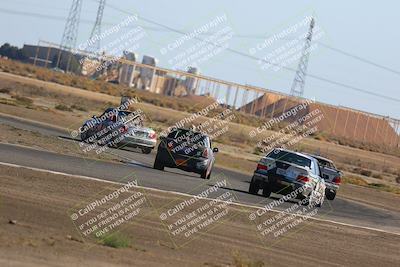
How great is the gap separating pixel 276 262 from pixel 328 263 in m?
1.37

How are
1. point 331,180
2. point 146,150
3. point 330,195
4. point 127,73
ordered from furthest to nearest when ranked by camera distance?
point 127,73 → point 146,150 → point 331,180 → point 330,195

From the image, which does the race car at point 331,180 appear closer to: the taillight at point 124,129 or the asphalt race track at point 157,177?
the asphalt race track at point 157,177

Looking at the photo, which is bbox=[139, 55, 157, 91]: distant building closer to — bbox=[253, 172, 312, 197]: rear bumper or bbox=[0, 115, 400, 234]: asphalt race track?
bbox=[0, 115, 400, 234]: asphalt race track

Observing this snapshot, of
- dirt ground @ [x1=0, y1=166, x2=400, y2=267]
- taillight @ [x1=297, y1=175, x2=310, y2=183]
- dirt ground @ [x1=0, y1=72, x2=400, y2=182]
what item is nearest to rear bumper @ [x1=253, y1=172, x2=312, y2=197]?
taillight @ [x1=297, y1=175, x2=310, y2=183]

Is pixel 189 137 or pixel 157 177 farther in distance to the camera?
pixel 189 137

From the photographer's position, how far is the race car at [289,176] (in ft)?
82.2

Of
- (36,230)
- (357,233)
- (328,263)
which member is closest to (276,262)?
(328,263)

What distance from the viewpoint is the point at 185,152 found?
28094 millimetres

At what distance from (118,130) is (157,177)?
9.19 m

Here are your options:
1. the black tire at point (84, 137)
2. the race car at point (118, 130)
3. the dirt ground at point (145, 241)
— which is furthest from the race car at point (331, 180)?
the dirt ground at point (145, 241)

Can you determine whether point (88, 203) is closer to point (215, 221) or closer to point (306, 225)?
point (215, 221)

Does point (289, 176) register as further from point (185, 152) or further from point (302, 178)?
point (185, 152)

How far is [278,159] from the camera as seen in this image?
25.5 metres

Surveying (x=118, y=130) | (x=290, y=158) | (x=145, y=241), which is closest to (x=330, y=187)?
(x=290, y=158)
